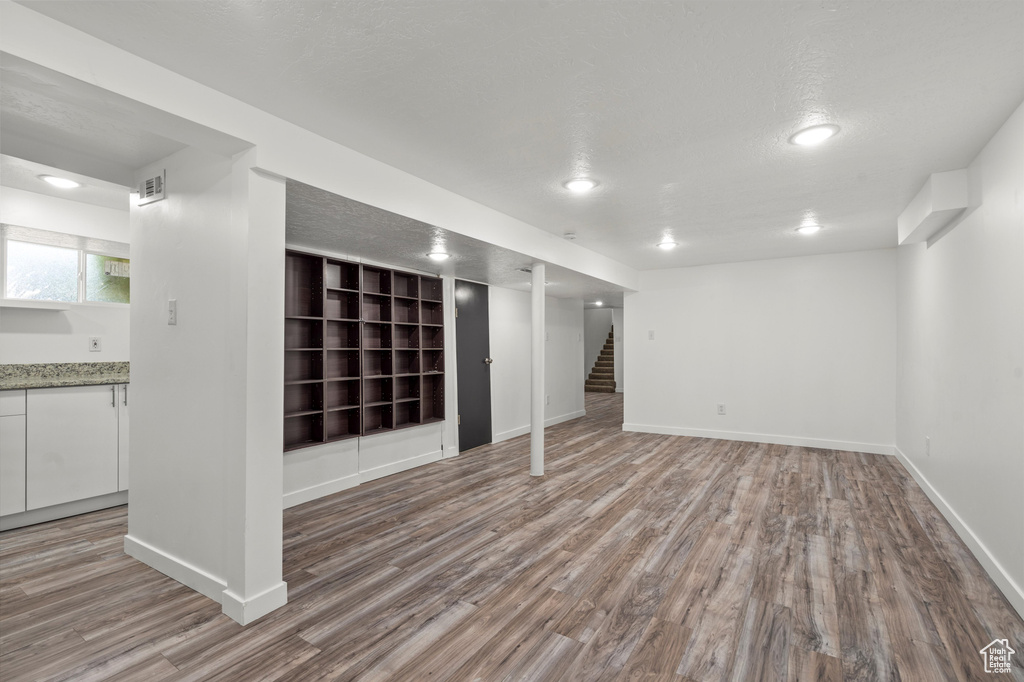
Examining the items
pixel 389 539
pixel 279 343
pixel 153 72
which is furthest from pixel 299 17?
pixel 389 539

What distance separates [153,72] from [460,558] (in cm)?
267

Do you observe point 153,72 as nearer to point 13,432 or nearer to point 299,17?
point 299,17

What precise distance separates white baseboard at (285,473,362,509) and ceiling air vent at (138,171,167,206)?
2.23 m

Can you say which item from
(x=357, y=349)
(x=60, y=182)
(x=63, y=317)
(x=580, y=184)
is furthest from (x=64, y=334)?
(x=580, y=184)

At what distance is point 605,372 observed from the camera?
43.1 feet

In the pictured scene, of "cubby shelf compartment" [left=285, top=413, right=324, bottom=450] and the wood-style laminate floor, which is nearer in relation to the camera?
the wood-style laminate floor

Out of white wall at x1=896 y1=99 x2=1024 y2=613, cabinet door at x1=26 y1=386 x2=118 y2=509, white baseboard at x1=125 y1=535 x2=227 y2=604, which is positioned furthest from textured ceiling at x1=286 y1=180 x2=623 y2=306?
white wall at x1=896 y1=99 x2=1024 y2=613

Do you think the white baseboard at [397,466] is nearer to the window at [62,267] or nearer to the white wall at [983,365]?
the window at [62,267]

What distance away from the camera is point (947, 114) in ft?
7.20

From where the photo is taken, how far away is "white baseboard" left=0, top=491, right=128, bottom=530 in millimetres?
3146

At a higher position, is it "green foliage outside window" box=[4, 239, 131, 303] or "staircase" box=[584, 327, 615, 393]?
"green foliage outside window" box=[4, 239, 131, 303]

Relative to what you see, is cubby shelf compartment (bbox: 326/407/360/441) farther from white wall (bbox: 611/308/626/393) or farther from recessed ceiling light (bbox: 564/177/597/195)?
white wall (bbox: 611/308/626/393)

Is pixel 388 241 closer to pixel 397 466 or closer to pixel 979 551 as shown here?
pixel 397 466

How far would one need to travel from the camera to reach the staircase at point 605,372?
41.3 feet
